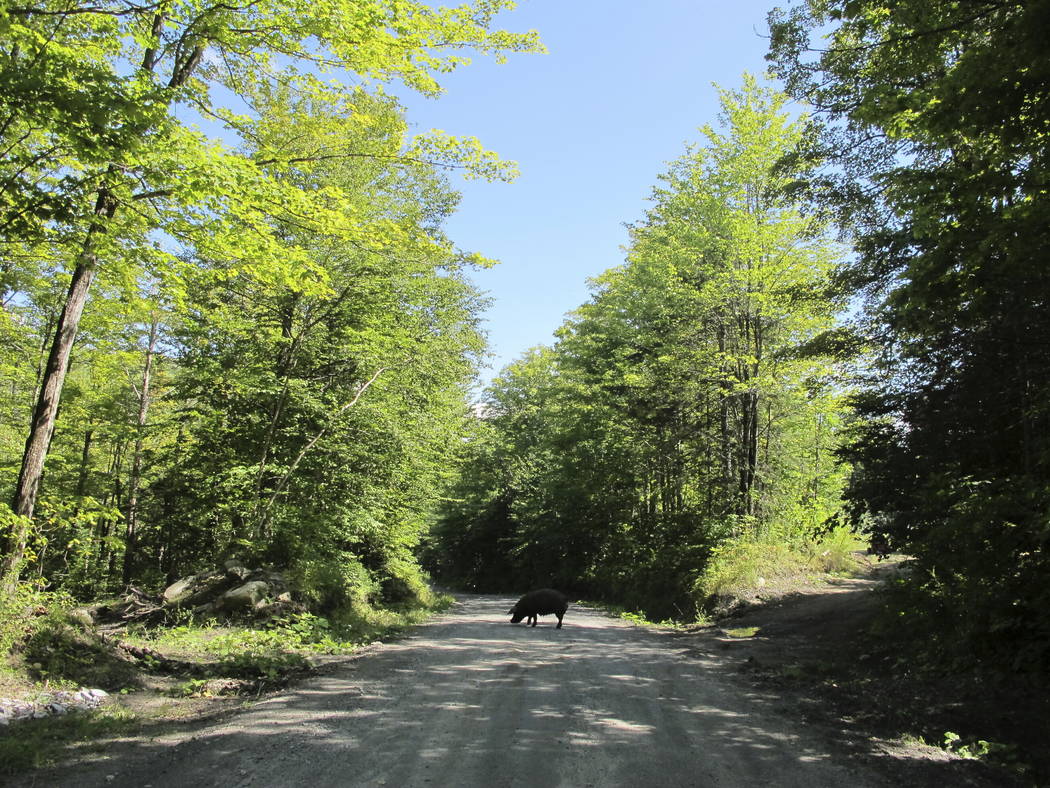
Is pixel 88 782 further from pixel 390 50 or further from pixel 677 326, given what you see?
pixel 677 326

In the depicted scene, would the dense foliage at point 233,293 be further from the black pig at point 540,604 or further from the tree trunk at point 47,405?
the black pig at point 540,604

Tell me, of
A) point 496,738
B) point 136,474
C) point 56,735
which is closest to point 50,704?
point 56,735

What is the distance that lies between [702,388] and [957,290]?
1261 centimetres

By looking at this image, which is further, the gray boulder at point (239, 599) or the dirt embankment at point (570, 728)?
the gray boulder at point (239, 599)

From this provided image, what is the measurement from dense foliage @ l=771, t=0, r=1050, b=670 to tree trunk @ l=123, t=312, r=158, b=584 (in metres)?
15.9

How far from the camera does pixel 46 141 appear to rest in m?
8.59

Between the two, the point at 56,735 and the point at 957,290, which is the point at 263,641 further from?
the point at 957,290

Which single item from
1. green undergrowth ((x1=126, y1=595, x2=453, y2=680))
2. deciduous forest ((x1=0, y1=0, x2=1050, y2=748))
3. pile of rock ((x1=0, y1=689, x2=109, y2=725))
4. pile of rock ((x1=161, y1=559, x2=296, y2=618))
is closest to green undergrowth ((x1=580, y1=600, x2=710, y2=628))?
deciduous forest ((x1=0, y1=0, x2=1050, y2=748))

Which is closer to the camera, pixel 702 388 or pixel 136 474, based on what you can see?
pixel 136 474

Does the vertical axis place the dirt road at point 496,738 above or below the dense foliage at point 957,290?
below

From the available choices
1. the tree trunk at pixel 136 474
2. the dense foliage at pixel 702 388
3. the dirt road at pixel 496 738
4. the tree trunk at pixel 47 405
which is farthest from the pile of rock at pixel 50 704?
the dense foliage at pixel 702 388

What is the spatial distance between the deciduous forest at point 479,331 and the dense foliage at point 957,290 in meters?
0.05

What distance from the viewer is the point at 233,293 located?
48.3ft

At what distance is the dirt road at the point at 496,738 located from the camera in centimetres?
420
